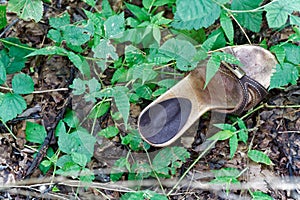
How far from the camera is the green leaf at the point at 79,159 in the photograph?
4.18ft

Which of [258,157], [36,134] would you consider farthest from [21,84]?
[258,157]

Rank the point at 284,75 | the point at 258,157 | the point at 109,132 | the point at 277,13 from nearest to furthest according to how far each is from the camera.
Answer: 1. the point at 277,13
2. the point at 284,75
3. the point at 258,157
4. the point at 109,132

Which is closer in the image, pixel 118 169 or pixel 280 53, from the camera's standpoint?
pixel 280 53

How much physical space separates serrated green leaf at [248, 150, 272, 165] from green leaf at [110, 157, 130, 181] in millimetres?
438

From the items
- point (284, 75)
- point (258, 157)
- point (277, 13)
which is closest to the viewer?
point (277, 13)

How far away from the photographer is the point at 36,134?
149 cm

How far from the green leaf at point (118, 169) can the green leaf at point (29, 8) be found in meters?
0.57

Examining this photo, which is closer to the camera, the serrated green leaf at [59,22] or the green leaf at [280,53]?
the green leaf at [280,53]

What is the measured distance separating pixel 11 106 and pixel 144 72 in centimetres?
45

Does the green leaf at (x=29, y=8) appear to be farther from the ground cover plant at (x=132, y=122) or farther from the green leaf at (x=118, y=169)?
the green leaf at (x=118, y=169)

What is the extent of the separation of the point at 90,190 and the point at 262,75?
737mm

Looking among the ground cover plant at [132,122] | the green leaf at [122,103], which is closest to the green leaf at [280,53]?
the ground cover plant at [132,122]

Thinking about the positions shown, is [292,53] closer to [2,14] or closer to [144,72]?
[144,72]

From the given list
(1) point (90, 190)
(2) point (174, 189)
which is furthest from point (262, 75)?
(1) point (90, 190)
